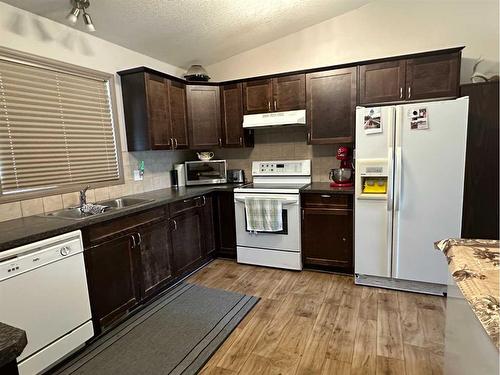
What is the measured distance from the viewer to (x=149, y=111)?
2.93 meters

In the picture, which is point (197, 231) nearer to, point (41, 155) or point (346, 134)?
point (41, 155)

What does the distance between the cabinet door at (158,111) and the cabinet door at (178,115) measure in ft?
0.27

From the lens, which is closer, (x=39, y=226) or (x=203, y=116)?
(x=39, y=226)

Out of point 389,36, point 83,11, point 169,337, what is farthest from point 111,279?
point 389,36

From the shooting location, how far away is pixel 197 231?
3.24m

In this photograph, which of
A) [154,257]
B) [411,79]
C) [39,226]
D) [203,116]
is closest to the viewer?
[39,226]

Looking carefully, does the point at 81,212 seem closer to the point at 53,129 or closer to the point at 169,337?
the point at 53,129

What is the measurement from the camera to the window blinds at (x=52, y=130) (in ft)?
7.07

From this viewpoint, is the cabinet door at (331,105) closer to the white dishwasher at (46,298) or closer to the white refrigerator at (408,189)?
the white refrigerator at (408,189)

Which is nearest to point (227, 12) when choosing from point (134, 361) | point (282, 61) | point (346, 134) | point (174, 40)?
point (174, 40)

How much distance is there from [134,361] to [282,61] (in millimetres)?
3388

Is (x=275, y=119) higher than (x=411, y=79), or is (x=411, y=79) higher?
(x=411, y=79)

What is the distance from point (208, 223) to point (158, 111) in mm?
1354

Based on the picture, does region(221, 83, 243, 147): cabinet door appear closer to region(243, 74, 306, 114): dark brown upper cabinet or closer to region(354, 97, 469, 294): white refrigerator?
region(243, 74, 306, 114): dark brown upper cabinet
